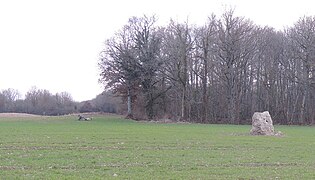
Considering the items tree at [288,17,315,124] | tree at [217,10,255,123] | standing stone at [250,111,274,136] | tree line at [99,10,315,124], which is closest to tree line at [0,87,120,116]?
tree line at [99,10,315,124]

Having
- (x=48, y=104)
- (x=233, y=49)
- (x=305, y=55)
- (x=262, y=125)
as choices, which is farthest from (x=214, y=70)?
(x=48, y=104)

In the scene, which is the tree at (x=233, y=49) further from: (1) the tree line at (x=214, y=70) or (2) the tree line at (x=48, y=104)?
(2) the tree line at (x=48, y=104)

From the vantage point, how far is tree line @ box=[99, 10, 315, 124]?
2437 inches

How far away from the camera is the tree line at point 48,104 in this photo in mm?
105425

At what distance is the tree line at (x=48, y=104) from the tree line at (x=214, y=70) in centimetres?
3169

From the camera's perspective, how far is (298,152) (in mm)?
20812

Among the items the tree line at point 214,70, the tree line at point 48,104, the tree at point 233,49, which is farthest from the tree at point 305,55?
the tree line at point 48,104

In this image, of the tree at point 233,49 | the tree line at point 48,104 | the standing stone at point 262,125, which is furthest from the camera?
the tree line at point 48,104

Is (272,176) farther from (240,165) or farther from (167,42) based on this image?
(167,42)

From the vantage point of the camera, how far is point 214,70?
64875mm

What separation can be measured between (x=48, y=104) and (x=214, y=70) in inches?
2448

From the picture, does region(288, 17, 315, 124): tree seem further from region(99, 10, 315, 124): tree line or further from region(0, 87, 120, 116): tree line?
region(0, 87, 120, 116): tree line

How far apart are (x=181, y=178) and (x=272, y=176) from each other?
9.38 feet

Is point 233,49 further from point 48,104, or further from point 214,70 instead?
point 48,104
